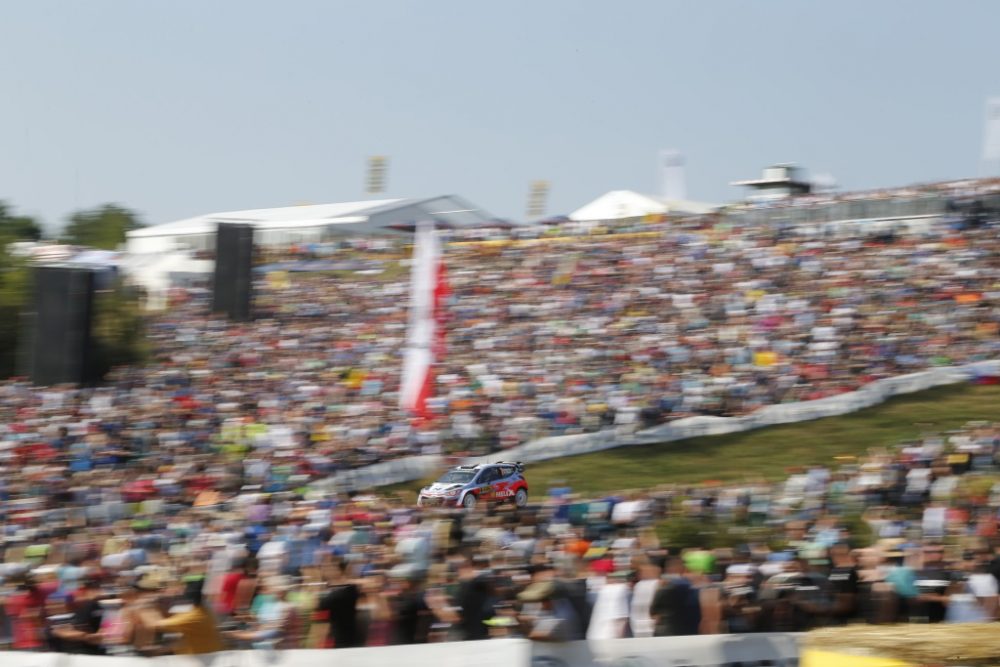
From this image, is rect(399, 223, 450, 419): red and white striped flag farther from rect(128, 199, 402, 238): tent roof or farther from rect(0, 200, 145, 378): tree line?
rect(128, 199, 402, 238): tent roof

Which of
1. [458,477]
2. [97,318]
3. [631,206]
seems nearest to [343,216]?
[631,206]

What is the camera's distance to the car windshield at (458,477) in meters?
22.4

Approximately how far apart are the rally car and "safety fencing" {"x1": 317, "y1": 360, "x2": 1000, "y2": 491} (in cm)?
119

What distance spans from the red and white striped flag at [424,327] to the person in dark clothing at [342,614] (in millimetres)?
15973

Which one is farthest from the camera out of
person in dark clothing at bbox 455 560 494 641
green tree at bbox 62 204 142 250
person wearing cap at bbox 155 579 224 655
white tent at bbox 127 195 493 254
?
green tree at bbox 62 204 142 250

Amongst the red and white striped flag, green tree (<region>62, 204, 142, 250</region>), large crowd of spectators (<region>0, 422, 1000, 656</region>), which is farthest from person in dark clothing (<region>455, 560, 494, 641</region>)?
green tree (<region>62, 204, 142, 250</region>)

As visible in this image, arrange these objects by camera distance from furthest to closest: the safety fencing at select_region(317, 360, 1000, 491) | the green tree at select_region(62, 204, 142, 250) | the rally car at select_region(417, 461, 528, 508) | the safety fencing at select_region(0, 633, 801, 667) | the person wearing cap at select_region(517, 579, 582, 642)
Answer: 1. the green tree at select_region(62, 204, 142, 250)
2. the safety fencing at select_region(317, 360, 1000, 491)
3. the rally car at select_region(417, 461, 528, 508)
4. the person wearing cap at select_region(517, 579, 582, 642)
5. the safety fencing at select_region(0, 633, 801, 667)

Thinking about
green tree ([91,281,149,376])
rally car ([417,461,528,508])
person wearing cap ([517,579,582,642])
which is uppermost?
green tree ([91,281,149,376])

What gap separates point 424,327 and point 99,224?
2841 inches

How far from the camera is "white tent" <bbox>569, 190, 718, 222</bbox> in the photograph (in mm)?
58125

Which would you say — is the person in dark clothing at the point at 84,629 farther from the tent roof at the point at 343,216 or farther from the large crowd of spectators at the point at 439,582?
the tent roof at the point at 343,216

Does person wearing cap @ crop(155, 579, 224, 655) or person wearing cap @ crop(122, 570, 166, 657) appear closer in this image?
person wearing cap @ crop(155, 579, 224, 655)

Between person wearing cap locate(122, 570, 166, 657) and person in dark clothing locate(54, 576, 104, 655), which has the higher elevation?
person wearing cap locate(122, 570, 166, 657)

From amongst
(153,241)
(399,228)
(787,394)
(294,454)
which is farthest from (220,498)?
(153,241)
